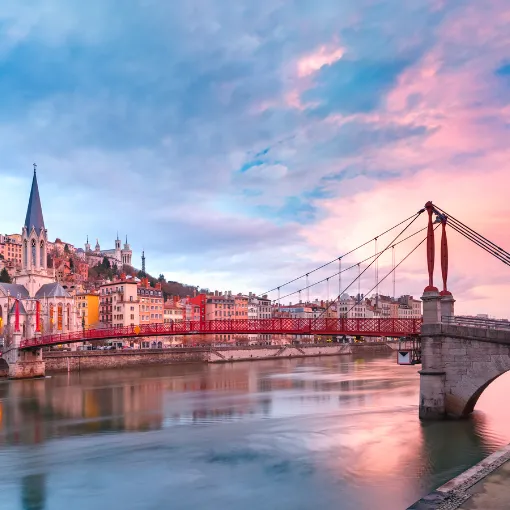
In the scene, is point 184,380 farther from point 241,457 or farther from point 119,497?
point 119,497

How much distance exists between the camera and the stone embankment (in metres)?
66.7

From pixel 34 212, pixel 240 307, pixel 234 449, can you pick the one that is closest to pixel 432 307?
pixel 234 449

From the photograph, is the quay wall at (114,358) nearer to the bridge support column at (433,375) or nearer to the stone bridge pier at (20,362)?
the stone bridge pier at (20,362)

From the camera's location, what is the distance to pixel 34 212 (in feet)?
324

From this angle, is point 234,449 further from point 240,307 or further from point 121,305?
point 240,307

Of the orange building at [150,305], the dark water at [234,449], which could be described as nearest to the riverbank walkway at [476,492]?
the dark water at [234,449]

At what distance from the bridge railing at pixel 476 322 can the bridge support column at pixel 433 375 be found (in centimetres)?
50

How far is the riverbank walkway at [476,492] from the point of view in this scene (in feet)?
39.7

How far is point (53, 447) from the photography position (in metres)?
24.9

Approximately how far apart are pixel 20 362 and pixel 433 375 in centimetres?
4597

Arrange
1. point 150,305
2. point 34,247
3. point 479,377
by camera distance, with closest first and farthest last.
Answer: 1. point 479,377
2. point 34,247
3. point 150,305

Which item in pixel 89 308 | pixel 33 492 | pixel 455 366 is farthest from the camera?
pixel 89 308

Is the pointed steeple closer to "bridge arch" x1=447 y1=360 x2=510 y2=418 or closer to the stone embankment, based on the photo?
the stone embankment

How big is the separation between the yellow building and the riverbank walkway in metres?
98.1
